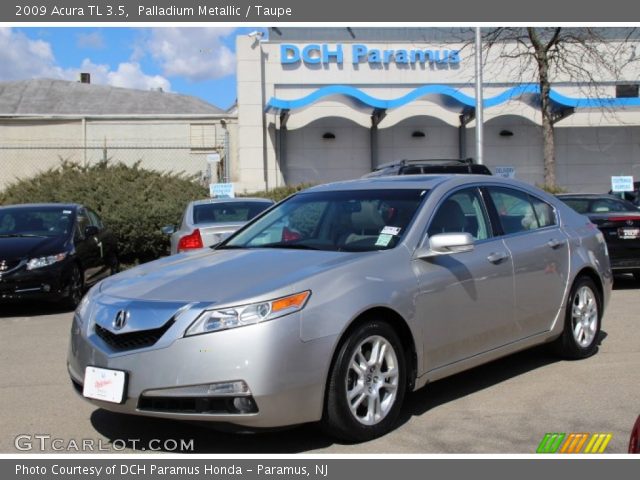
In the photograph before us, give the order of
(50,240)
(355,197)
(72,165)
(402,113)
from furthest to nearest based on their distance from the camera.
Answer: (402,113) → (72,165) → (50,240) → (355,197)

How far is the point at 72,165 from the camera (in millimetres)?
18797

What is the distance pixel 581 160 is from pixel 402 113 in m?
7.37

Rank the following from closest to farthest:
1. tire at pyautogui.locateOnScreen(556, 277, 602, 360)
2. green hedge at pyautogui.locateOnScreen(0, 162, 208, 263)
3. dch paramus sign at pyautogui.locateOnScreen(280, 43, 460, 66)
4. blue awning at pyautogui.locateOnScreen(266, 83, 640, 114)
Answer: tire at pyautogui.locateOnScreen(556, 277, 602, 360) < green hedge at pyautogui.locateOnScreen(0, 162, 208, 263) < blue awning at pyautogui.locateOnScreen(266, 83, 640, 114) < dch paramus sign at pyautogui.locateOnScreen(280, 43, 460, 66)

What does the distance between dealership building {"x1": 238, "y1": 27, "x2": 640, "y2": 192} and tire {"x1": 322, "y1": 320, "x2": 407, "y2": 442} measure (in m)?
20.6

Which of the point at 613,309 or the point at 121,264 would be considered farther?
the point at 121,264

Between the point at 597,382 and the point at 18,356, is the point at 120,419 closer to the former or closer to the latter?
the point at 18,356

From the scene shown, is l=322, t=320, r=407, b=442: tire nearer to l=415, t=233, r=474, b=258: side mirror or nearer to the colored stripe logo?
l=415, t=233, r=474, b=258: side mirror

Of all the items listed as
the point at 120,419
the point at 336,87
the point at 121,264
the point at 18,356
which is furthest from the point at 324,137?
the point at 120,419

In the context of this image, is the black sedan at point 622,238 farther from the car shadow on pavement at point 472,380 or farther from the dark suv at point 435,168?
the car shadow on pavement at point 472,380

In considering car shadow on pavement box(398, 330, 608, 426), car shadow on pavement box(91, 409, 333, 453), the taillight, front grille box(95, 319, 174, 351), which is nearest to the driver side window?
car shadow on pavement box(398, 330, 608, 426)

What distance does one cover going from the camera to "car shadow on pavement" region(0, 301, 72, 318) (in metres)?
10.3

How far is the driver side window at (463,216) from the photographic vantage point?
530cm

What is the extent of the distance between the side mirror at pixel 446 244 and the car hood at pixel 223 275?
0.48m

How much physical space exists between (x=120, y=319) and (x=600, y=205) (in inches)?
392
